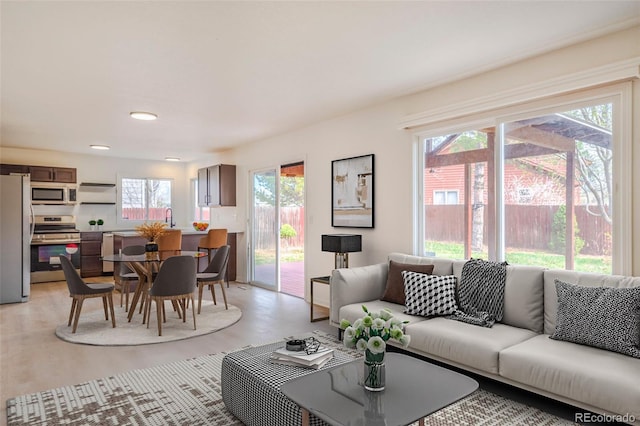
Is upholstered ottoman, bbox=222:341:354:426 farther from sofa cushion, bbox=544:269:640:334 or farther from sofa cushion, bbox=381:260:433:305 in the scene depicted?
sofa cushion, bbox=544:269:640:334

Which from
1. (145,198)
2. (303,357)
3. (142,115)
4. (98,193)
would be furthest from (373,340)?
(145,198)

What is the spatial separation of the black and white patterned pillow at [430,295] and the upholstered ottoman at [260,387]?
117 cm

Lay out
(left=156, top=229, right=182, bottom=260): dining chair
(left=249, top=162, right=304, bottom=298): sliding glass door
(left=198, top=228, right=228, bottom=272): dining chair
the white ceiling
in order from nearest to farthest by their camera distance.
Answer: the white ceiling
(left=156, top=229, right=182, bottom=260): dining chair
(left=249, top=162, right=304, bottom=298): sliding glass door
(left=198, top=228, right=228, bottom=272): dining chair

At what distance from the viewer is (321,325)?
4.57m

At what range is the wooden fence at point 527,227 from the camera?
10.1 ft

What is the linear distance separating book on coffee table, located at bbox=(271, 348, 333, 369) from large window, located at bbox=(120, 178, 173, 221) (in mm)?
7860

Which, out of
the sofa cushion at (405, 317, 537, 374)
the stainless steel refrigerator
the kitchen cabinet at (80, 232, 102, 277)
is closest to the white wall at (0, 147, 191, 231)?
the kitchen cabinet at (80, 232, 102, 277)

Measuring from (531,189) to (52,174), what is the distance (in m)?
8.45

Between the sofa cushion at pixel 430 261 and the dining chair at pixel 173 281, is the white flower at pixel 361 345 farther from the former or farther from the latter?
the dining chair at pixel 173 281

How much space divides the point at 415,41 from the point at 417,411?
253 cm

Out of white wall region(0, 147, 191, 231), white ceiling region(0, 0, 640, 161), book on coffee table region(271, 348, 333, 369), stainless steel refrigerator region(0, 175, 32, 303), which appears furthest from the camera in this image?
white wall region(0, 147, 191, 231)

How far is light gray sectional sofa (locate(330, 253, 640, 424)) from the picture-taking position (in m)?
2.12

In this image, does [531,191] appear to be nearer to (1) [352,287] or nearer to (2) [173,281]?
(1) [352,287]

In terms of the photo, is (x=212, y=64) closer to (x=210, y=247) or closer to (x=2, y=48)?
(x=2, y=48)
